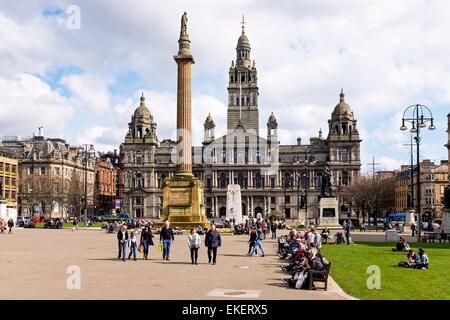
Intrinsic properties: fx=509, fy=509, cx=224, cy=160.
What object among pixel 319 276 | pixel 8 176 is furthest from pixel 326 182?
pixel 8 176

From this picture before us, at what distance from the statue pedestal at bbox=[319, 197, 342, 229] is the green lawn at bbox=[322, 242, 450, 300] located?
9.11m

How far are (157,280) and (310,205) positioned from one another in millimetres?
105757

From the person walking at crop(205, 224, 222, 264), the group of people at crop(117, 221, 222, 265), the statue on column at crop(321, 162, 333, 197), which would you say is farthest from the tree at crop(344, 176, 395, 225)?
the person walking at crop(205, 224, 222, 264)

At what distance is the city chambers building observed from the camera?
4658 inches

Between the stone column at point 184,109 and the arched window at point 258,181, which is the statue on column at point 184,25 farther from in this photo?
the arched window at point 258,181

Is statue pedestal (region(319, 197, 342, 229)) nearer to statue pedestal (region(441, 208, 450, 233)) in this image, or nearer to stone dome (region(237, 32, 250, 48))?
statue pedestal (region(441, 208, 450, 233))

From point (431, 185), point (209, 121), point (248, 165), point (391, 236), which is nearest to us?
point (391, 236)

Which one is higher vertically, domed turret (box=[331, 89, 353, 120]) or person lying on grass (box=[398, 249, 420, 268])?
domed turret (box=[331, 89, 353, 120])

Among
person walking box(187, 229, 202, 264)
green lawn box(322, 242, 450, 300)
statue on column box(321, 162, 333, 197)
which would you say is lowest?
green lawn box(322, 242, 450, 300)

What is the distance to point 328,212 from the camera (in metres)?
35.2

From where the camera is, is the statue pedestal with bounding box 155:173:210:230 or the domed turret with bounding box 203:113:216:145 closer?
the statue pedestal with bounding box 155:173:210:230

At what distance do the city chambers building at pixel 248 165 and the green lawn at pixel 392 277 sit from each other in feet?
308

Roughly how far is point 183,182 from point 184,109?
257 inches

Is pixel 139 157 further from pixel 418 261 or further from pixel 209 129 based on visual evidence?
pixel 418 261
